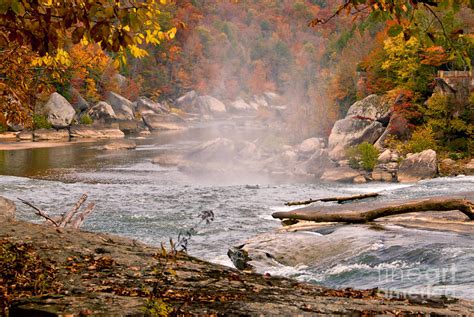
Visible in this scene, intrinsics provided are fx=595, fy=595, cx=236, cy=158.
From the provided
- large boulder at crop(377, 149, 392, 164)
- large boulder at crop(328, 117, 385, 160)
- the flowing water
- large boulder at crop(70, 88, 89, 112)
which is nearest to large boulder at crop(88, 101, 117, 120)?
large boulder at crop(70, 88, 89, 112)

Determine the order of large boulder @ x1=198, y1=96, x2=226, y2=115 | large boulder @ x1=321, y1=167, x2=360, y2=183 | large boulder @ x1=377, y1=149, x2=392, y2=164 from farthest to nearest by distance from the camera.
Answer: large boulder @ x1=198, y1=96, x2=226, y2=115 < large boulder @ x1=377, y1=149, x2=392, y2=164 < large boulder @ x1=321, y1=167, x2=360, y2=183

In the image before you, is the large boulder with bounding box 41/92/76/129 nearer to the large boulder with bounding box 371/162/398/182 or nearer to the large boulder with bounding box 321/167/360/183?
the large boulder with bounding box 321/167/360/183

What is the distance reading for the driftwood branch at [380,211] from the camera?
11.3 meters

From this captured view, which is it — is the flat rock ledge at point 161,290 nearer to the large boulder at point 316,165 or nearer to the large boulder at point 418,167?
the large boulder at point 418,167

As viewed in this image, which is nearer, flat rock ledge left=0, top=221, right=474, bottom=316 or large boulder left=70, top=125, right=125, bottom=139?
flat rock ledge left=0, top=221, right=474, bottom=316

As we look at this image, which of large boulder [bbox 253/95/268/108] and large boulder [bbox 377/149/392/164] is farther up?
large boulder [bbox 253/95/268/108]

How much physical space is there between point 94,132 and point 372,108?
946 inches

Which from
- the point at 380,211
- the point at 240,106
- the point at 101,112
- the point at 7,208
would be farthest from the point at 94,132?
the point at 240,106

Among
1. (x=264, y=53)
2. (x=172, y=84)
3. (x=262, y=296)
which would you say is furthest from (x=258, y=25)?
(x=262, y=296)

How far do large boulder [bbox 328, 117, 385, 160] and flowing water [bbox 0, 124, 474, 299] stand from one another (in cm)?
517

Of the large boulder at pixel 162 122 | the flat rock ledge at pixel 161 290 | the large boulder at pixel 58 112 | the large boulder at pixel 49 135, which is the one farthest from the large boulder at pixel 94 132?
the flat rock ledge at pixel 161 290

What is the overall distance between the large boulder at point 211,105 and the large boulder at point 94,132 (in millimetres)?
34978

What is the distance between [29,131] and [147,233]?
3210 centimetres

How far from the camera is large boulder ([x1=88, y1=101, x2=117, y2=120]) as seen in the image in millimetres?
52656
